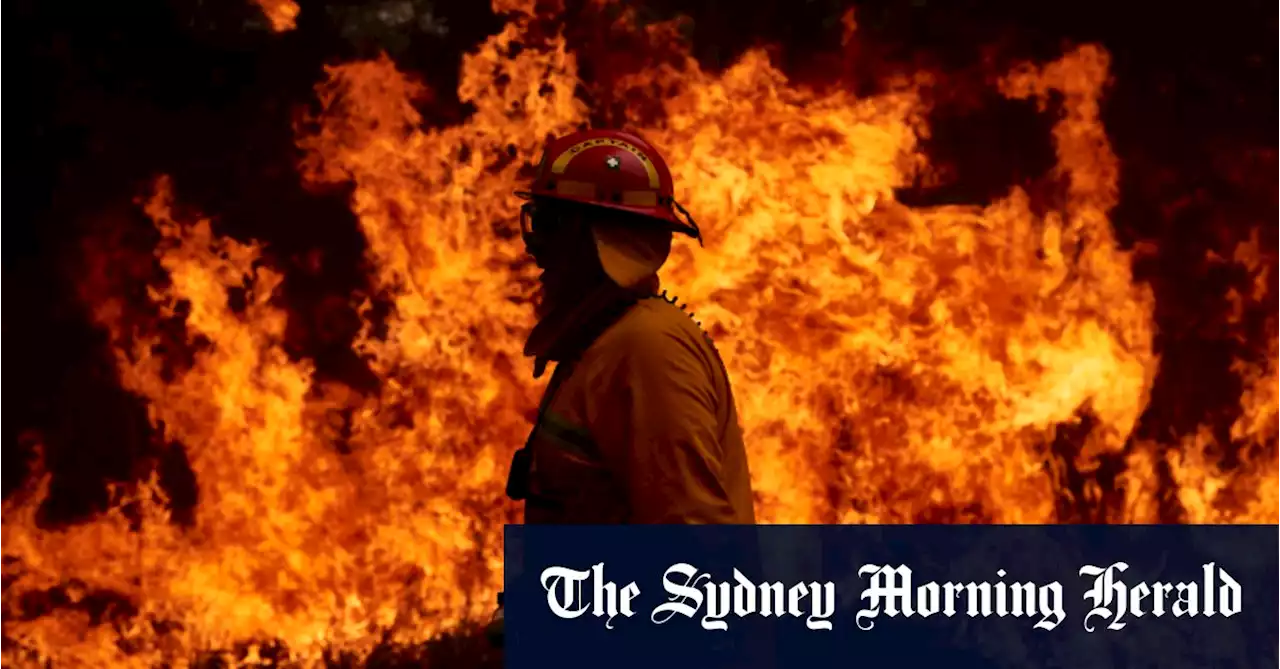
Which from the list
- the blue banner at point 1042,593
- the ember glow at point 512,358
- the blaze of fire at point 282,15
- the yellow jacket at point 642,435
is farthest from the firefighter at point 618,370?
the blaze of fire at point 282,15

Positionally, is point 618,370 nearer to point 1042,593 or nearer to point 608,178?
point 608,178

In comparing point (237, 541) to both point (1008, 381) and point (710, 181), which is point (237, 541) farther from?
point (1008, 381)

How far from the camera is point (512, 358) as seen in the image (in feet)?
20.5

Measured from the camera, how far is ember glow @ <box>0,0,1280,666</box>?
6.05 m

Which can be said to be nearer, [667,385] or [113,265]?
[667,385]

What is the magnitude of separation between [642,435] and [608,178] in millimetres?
661

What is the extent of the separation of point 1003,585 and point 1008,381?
884 millimetres

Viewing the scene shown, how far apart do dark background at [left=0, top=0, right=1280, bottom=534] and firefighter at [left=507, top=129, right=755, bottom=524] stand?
3.43 m

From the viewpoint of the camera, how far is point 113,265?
20.1ft

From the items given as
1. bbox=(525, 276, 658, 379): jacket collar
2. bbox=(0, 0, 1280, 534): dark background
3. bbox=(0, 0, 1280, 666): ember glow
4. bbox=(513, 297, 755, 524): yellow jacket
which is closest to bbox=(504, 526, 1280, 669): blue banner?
bbox=(0, 0, 1280, 666): ember glow

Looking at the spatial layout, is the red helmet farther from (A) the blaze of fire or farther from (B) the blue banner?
(A) the blaze of fire

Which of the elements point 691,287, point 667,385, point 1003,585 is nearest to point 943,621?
point 1003,585

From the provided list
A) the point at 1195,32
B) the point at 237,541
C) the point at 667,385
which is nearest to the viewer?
the point at 667,385

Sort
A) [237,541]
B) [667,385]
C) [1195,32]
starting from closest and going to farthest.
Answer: [667,385] < [237,541] < [1195,32]
